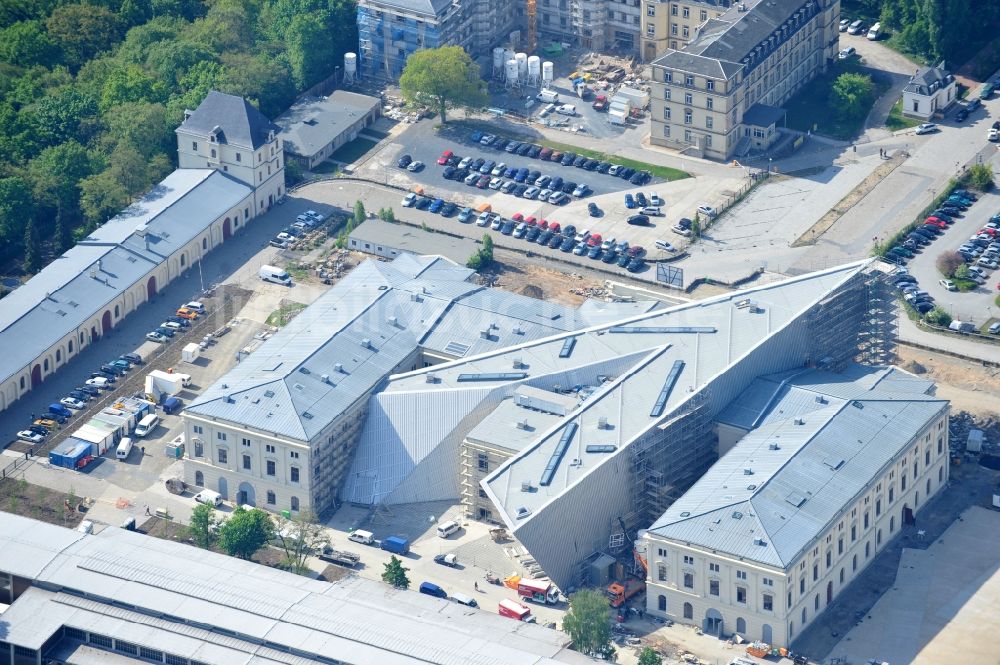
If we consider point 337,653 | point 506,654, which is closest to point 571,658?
point 506,654

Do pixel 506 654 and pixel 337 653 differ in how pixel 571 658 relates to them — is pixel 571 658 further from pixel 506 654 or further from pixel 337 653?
pixel 337 653
